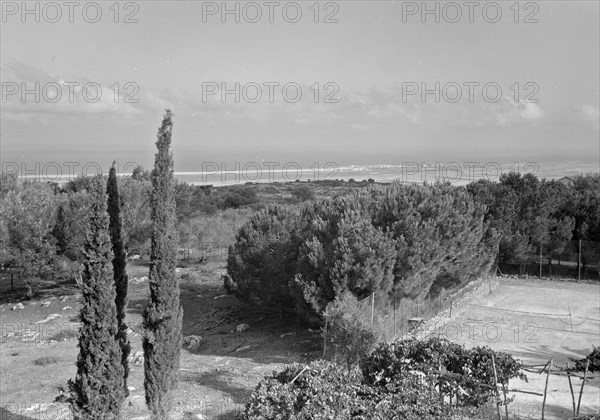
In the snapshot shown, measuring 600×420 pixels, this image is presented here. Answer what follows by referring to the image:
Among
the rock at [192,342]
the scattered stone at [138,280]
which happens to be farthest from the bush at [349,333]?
the scattered stone at [138,280]

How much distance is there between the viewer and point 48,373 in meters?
13.5

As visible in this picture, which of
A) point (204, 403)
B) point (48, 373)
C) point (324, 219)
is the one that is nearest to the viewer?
point (204, 403)

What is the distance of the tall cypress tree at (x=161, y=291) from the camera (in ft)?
32.4

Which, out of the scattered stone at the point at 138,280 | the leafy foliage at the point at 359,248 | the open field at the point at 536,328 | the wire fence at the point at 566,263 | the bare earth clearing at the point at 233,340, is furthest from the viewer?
the wire fence at the point at 566,263

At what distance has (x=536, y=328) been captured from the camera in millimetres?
17797

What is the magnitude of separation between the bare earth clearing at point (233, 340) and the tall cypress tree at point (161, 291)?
1009 millimetres

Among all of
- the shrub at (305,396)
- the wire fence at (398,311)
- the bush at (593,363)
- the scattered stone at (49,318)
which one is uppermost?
the shrub at (305,396)

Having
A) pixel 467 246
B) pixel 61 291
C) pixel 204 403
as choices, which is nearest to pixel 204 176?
pixel 61 291

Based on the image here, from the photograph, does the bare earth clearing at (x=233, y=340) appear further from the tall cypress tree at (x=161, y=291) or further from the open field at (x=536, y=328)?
the tall cypress tree at (x=161, y=291)

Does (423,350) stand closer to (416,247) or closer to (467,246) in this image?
(416,247)

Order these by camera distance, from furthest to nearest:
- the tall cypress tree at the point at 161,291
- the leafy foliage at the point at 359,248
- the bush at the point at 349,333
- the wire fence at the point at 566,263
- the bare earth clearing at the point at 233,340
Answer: the wire fence at the point at 566,263 < the leafy foliage at the point at 359,248 < the bush at the point at 349,333 < the bare earth clearing at the point at 233,340 < the tall cypress tree at the point at 161,291

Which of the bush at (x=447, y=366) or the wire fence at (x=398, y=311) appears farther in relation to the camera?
the wire fence at (x=398, y=311)

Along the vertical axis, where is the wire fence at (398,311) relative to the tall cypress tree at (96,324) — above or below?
below

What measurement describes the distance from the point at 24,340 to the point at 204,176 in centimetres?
6747
